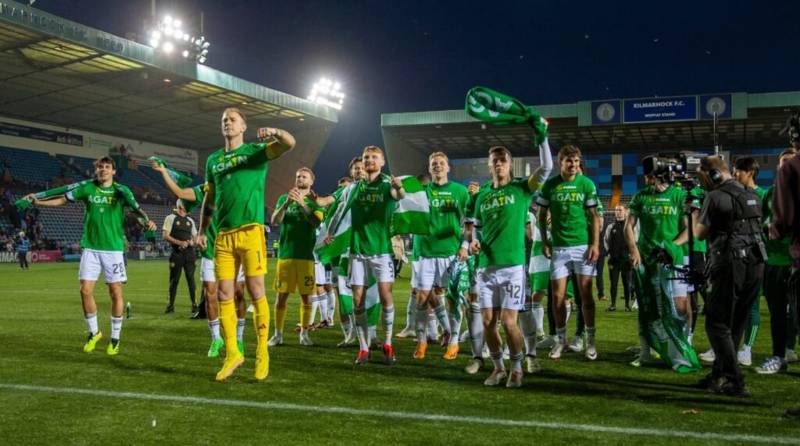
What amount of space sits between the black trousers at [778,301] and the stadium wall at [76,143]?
46199 mm

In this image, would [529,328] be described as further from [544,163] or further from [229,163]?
[229,163]

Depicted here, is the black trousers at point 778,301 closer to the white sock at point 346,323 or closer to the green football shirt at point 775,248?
the green football shirt at point 775,248

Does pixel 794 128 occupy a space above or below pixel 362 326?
above

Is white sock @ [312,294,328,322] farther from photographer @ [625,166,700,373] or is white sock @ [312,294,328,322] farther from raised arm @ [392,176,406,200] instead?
photographer @ [625,166,700,373]

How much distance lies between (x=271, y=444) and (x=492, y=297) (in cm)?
257

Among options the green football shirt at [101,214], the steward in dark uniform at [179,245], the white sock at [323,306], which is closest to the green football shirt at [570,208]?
the white sock at [323,306]

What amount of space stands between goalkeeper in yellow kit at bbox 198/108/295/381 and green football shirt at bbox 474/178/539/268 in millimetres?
2034

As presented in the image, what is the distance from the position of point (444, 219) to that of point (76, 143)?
46.4m

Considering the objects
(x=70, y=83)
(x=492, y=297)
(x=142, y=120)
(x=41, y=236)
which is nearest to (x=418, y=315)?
(x=492, y=297)

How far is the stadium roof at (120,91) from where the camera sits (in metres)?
30.3

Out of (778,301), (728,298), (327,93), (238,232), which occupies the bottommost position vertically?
(778,301)

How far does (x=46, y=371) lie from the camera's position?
6.70m

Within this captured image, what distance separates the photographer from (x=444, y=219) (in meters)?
8.15

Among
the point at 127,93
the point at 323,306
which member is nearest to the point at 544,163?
the point at 323,306
